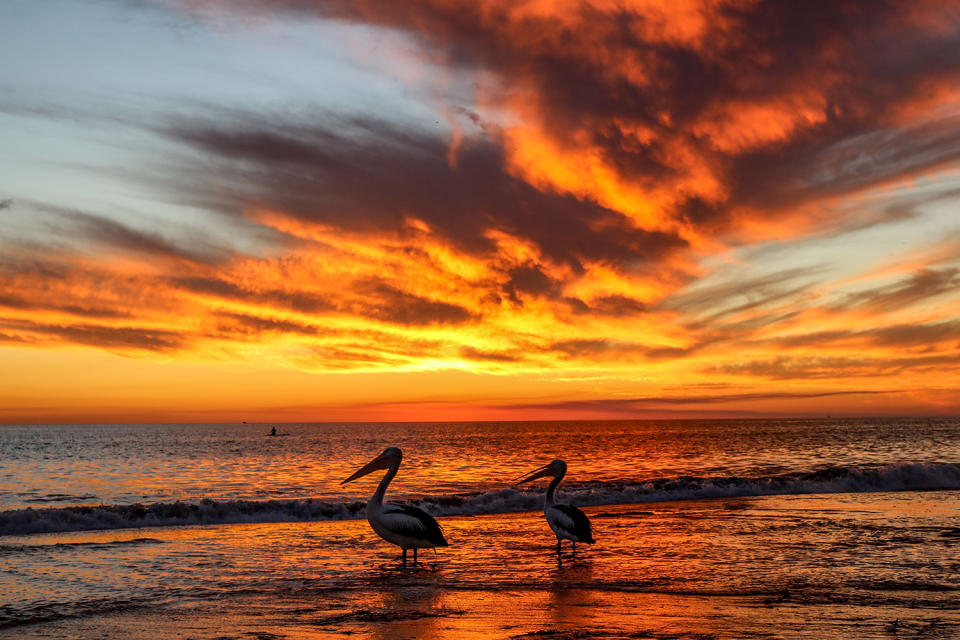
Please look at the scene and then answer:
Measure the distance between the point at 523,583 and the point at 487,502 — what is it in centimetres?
1343

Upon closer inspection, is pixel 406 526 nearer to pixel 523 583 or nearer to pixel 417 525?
pixel 417 525

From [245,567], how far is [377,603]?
408 centimetres

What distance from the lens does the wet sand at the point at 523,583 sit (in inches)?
352

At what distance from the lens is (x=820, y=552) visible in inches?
540

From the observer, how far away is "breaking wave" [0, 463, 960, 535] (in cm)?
2058

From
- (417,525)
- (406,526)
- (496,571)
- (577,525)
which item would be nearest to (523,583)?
(496,571)

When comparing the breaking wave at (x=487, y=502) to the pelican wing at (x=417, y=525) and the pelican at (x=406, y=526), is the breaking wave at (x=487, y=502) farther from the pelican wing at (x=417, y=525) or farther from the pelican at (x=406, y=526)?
the pelican wing at (x=417, y=525)

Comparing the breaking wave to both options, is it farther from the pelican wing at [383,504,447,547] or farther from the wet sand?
the pelican wing at [383,504,447,547]

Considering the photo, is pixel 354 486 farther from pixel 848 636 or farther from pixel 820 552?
pixel 848 636

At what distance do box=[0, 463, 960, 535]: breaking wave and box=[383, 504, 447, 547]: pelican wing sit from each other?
990 centimetres

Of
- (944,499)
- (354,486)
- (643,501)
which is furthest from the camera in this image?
(354,486)

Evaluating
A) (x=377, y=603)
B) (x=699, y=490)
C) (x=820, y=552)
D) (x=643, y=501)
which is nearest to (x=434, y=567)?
(x=377, y=603)

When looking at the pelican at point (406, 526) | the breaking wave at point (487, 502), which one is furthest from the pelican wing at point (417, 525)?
the breaking wave at point (487, 502)

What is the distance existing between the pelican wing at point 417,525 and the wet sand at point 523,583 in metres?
0.51
